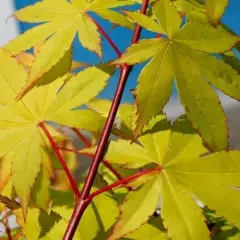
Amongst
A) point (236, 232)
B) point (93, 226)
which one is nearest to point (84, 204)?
point (93, 226)

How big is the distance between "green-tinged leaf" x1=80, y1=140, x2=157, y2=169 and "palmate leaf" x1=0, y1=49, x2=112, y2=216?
0.02 m

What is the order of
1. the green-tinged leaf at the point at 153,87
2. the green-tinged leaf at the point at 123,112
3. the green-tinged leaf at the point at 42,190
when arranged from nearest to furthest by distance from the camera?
the green-tinged leaf at the point at 153,87
the green-tinged leaf at the point at 42,190
the green-tinged leaf at the point at 123,112

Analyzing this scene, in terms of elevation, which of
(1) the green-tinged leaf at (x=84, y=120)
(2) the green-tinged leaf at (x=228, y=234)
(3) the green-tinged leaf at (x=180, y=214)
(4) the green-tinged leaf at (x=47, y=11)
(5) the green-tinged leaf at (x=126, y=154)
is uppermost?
(4) the green-tinged leaf at (x=47, y=11)

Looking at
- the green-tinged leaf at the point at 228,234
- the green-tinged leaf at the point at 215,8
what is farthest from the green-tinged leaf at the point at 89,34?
the green-tinged leaf at the point at 228,234

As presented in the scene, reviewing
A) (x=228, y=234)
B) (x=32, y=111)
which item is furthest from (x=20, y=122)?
(x=228, y=234)

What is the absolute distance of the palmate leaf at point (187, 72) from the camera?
0.46m

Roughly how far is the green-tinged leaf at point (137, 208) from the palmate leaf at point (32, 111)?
70 millimetres

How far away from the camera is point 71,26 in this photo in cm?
52

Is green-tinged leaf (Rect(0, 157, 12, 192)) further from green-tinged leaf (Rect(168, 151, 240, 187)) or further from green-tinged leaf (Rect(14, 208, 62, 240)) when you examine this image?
green-tinged leaf (Rect(168, 151, 240, 187))

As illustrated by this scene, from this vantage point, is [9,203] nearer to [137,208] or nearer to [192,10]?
[137,208]

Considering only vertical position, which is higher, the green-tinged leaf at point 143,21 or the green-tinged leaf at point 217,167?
the green-tinged leaf at point 143,21

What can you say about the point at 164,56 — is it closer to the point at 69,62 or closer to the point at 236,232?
the point at 69,62

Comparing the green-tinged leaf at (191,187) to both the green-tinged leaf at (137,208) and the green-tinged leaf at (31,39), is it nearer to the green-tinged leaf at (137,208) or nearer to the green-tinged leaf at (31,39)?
the green-tinged leaf at (137,208)

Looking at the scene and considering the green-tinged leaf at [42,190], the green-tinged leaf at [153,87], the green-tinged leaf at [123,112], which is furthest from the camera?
the green-tinged leaf at [123,112]
